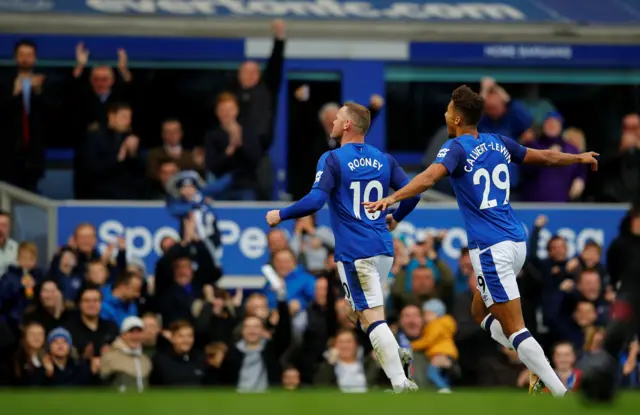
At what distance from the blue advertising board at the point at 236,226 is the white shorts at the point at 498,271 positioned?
5.32 meters

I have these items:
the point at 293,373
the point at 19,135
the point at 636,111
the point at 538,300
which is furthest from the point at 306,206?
the point at 636,111

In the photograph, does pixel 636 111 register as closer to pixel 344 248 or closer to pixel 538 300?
pixel 538 300

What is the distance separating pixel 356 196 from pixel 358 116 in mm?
561

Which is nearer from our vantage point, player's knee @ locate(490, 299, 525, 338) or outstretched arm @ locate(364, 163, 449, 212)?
outstretched arm @ locate(364, 163, 449, 212)

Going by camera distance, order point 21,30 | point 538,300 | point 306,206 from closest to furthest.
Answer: point 306,206, point 538,300, point 21,30

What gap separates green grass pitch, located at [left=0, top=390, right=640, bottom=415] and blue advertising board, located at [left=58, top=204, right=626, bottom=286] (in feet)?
25.7

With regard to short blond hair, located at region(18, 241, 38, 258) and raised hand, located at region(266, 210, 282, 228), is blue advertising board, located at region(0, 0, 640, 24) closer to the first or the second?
short blond hair, located at region(18, 241, 38, 258)

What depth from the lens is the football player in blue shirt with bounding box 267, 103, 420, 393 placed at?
10.4 m

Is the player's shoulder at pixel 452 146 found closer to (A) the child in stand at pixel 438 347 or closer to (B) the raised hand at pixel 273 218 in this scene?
(B) the raised hand at pixel 273 218

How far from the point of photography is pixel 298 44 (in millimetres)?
16469

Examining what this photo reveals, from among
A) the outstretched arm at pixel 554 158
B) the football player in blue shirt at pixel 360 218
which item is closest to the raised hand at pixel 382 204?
the football player in blue shirt at pixel 360 218

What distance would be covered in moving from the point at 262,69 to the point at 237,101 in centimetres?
94

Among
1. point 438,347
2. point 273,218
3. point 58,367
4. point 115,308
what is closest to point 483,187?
point 273,218

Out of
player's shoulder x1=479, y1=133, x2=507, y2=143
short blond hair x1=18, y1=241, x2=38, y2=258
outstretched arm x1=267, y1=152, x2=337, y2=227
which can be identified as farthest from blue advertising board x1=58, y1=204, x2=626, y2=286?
player's shoulder x1=479, y1=133, x2=507, y2=143
